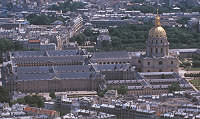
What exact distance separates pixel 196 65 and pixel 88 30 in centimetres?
2762

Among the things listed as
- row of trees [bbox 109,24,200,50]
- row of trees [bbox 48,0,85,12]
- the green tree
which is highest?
the green tree

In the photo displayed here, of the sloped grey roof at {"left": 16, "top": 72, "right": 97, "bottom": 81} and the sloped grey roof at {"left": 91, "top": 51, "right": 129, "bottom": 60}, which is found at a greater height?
the sloped grey roof at {"left": 91, "top": 51, "right": 129, "bottom": 60}

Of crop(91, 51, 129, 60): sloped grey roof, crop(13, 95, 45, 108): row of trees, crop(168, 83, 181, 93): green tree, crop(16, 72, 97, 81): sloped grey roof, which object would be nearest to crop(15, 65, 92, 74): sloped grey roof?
crop(16, 72, 97, 81): sloped grey roof

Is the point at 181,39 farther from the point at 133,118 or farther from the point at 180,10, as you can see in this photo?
the point at 133,118

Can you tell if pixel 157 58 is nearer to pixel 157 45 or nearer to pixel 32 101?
pixel 157 45

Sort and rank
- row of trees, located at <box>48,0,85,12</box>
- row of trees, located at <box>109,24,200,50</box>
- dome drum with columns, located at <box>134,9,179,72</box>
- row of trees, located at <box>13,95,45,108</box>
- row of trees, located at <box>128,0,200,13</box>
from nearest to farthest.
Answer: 1. row of trees, located at <box>13,95,45,108</box>
2. dome drum with columns, located at <box>134,9,179,72</box>
3. row of trees, located at <box>109,24,200,50</box>
4. row of trees, located at <box>128,0,200,13</box>
5. row of trees, located at <box>48,0,85,12</box>

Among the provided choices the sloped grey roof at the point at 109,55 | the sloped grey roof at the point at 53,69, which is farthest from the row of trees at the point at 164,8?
the sloped grey roof at the point at 53,69

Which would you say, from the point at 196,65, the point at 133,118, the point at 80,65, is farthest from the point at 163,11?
the point at 133,118

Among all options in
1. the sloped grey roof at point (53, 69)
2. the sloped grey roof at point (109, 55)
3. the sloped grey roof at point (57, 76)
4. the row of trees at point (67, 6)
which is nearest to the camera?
the sloped grey roof at point (57, 76)

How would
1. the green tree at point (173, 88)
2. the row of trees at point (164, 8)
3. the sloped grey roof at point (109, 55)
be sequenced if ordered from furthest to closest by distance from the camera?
the row of trees at point (164, 8)
the sloped grey roof at point (109, 55)
the green tree at point (173, 88)

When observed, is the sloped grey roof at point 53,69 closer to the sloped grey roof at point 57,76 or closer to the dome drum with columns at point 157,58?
the sloped grey roof at point 57,76

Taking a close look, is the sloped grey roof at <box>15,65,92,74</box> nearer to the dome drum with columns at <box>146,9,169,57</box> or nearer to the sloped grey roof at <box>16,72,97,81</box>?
the sloped grey roof at <box>16,72,97,81</box>

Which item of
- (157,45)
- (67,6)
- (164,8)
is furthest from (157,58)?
(67,6)

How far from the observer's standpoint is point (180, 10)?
124125 mm
